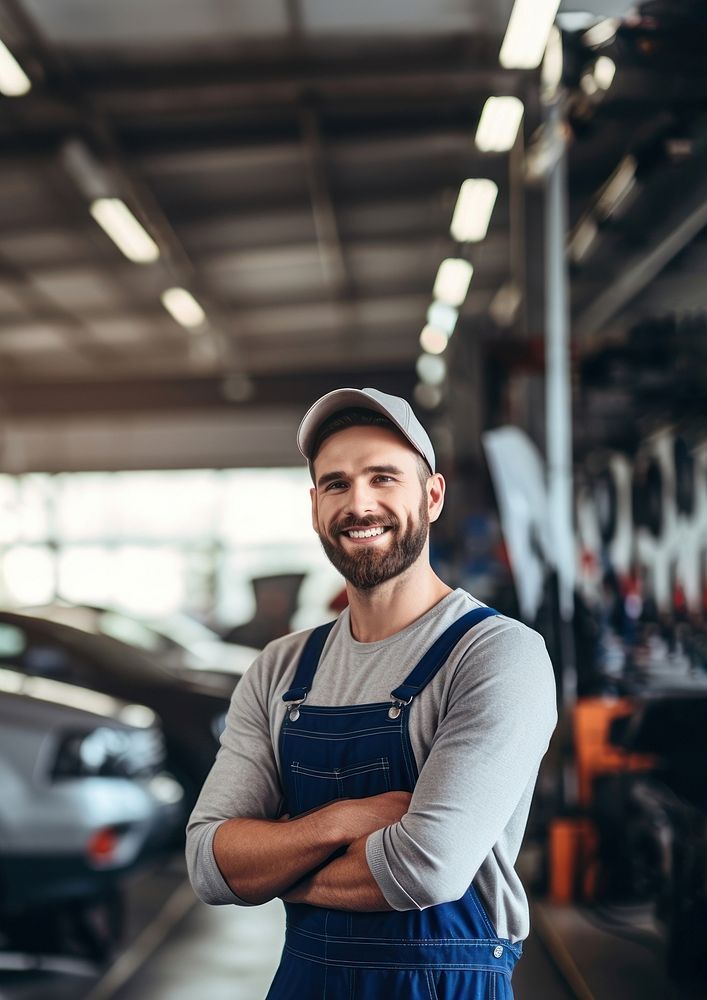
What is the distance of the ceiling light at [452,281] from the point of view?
33.5 feet

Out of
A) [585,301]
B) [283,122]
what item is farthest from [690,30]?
[283,122]

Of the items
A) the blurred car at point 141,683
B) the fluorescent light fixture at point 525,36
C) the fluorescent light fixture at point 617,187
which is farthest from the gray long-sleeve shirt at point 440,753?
the blurred car at point 141,683

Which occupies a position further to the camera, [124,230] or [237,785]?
[124,230]

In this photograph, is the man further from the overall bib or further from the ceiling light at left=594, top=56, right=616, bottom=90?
the ceiling light at left=594, top=56, right=616, bottom=90

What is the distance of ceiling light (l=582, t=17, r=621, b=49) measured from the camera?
8.08ft

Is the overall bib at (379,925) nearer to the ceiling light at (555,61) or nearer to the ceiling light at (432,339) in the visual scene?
the ceiling light at (555,61)

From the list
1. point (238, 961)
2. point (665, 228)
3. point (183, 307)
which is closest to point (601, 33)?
point (665, 228)

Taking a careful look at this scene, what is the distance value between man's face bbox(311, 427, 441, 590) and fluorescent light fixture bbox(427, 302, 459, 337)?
381 inches

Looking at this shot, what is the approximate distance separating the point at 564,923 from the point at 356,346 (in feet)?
31.9

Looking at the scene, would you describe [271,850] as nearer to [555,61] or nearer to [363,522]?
[363,522]

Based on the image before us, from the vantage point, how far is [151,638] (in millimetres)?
5875

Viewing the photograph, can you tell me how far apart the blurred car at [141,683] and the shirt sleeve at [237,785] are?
3.38 metres

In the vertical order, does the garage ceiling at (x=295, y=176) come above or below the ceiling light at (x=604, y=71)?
above

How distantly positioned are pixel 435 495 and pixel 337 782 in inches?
15.4
